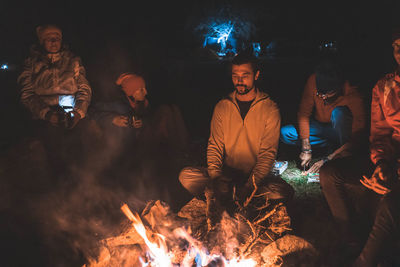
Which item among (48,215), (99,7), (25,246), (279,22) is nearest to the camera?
(25,246)

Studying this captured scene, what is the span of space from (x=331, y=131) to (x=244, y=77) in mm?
2086

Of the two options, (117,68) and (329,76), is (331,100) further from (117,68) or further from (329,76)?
(117,68)

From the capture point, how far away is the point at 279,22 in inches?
882

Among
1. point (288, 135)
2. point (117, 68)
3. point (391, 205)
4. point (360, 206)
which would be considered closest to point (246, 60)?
point (391, 205)

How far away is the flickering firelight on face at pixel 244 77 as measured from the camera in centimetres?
327

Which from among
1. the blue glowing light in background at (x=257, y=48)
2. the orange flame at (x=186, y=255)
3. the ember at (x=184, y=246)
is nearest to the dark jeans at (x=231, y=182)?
the ember at (x=184, y=246)

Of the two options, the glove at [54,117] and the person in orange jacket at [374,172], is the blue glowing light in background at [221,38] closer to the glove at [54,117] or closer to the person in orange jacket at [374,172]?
the glove at [54,117]

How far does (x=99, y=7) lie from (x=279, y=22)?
57.7 feet

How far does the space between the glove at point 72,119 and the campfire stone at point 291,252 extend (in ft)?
10.2

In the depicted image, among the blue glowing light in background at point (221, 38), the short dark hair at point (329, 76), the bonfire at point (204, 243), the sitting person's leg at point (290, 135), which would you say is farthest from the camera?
the blue glowing light in background at point (221, 38)

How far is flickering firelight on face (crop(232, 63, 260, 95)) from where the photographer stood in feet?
10.7

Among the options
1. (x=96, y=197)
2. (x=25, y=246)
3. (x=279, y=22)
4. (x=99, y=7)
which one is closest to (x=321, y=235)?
(x=96, y=197)

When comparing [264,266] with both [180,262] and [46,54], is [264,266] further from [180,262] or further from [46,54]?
[46,54]

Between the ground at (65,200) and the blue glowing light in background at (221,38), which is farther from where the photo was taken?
the blue glowing light in background at (221,38)
